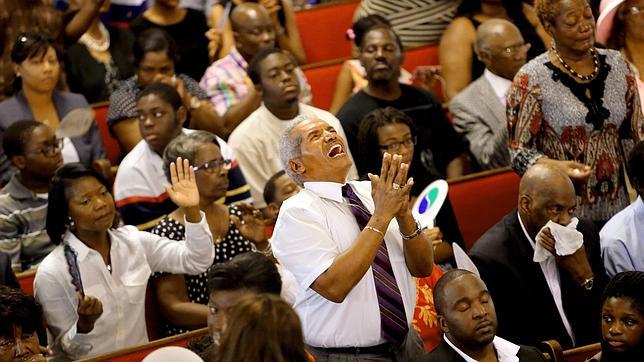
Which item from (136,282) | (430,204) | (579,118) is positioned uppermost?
(579,118)

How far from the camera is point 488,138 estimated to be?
15.3 feet

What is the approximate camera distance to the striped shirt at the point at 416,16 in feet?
17.7

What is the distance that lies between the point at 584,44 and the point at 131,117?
1.77 metres

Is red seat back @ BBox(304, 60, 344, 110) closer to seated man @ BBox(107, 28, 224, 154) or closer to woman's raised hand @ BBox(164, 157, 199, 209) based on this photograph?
seated man @ BBox(107, 28, 224, 154)

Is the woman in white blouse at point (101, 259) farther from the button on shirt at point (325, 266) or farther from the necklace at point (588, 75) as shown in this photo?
the necklace at point (588, 75)

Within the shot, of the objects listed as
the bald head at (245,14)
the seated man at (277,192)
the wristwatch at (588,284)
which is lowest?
the wristwatch at (588,284)

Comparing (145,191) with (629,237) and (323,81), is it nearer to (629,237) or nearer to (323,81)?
(323,81)

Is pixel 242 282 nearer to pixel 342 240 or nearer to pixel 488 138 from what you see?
pixel 342 240

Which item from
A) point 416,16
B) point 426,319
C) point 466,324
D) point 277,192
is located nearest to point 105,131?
point 277,192

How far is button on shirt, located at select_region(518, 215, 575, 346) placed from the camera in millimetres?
3507

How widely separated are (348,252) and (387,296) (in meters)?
0.19

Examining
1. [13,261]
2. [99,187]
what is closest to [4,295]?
[99,187]

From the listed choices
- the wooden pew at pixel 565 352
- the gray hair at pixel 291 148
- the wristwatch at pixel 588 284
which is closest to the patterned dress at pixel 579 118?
the wristwatch at pixel 588 284

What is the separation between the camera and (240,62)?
5.04 metres
